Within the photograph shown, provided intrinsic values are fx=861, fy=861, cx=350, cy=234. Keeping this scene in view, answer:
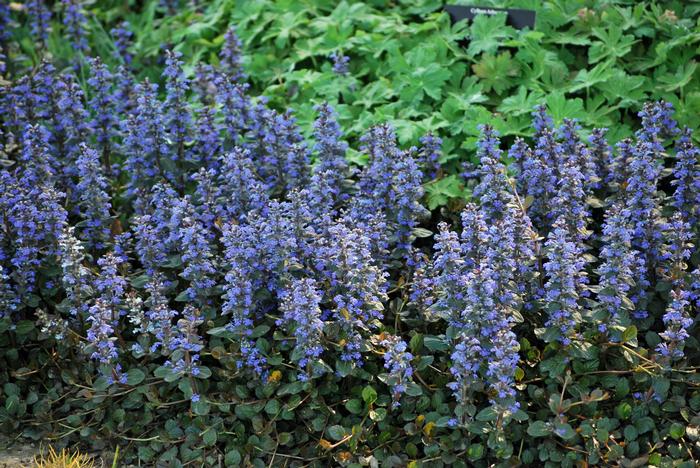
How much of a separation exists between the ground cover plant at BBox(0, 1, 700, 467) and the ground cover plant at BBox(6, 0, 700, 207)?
412 millimetres

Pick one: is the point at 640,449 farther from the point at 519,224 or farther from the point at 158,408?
the point at 158,408

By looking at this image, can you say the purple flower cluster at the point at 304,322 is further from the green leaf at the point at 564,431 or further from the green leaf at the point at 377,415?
the green leaf at the point at 564,431

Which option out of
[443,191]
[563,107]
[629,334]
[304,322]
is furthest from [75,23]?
[629,334]

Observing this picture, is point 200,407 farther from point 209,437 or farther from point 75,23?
point 75,23

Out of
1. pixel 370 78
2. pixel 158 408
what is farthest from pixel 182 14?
pixel 158 408

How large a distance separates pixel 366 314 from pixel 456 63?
2201mm

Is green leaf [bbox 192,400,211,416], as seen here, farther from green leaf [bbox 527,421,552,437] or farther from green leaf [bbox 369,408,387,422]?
green leaf [bbox 527,421,552,437]

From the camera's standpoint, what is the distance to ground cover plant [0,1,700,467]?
3.55 metres

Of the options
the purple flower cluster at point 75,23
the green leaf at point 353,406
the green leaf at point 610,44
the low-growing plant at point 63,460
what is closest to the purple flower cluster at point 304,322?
the green leaf at point 353,406

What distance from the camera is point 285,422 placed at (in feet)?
12.5

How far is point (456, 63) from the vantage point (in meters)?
5.36

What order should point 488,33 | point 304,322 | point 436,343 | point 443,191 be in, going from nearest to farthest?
point 304,322 < point 436,343 < point 443,191 < point 488,33

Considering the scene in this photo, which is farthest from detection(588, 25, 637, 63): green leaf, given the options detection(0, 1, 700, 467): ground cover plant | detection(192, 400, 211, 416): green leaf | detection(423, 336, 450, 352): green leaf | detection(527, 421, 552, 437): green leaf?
detection(192, 400, 211, 416): green leaf

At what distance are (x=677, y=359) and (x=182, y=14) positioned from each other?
4.50 m
